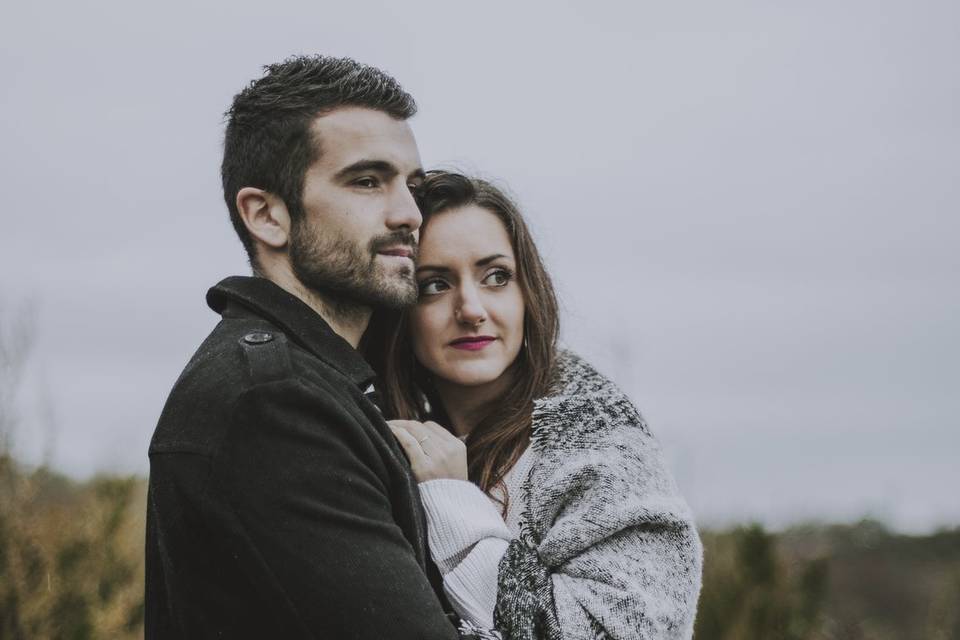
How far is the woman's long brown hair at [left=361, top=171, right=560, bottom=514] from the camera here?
3.30m

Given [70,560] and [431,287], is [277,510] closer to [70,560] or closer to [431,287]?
[431,287]

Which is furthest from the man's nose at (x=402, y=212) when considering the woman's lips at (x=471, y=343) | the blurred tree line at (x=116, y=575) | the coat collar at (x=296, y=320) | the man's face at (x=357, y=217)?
the blurred tree line at (x=116, y=575)

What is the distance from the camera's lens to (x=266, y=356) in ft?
7.31

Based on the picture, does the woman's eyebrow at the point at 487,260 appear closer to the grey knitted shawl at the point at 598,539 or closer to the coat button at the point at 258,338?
the grey knitted shawl at the point at 598,539

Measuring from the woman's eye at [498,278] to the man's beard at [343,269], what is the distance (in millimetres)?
624

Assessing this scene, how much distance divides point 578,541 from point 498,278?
1.05m

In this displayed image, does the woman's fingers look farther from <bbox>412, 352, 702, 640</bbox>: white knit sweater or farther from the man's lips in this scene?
the man's lips

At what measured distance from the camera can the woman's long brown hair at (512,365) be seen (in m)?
3.30

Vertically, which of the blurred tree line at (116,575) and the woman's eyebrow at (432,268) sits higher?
the woman's eyebrow at (432,268)

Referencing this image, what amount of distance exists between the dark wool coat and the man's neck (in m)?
0.40

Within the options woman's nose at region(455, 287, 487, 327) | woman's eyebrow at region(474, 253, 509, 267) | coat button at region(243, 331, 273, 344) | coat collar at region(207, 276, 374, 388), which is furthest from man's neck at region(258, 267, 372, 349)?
woman's eyebrow at region(474, 253, 509, 267)

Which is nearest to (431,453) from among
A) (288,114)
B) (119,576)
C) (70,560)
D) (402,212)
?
(402,212)

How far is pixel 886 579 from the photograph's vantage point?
11.3m

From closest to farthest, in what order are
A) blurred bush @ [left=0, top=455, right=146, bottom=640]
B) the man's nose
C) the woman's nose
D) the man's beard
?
the man's beard → the man's nose → the woman's nose → blurred bush @ [left=0, top=455, right=146, bottom=640]
